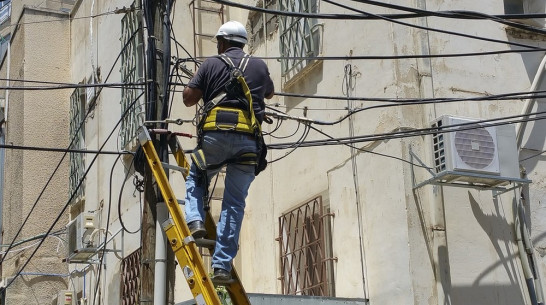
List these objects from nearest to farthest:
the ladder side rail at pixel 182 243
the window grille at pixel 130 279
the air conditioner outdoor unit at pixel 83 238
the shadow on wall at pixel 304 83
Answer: the ladder side rail at pixel 182 243 → the shadow on wall at pixel 304 83 → the window grille at pixel 130 279 → the air conditioner outdoor unit at pixel 83 238

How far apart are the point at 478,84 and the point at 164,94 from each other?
459 cm

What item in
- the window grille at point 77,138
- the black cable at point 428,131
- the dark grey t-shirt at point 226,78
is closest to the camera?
the dark grey t-shirt at point 226,78

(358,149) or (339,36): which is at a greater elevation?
(339,36)

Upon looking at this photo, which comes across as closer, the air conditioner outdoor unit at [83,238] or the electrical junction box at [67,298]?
the air conditioner outdoor unit at [83,238]

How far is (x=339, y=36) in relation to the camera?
12.9 m

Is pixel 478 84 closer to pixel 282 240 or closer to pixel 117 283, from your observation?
pixel 282 240

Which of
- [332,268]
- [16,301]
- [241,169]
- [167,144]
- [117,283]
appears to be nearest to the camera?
[241,169]

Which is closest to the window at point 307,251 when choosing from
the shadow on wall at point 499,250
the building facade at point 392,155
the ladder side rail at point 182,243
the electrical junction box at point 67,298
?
the building facade at point 392,155

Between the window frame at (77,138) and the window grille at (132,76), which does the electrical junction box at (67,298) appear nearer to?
the window frame at (77,138)

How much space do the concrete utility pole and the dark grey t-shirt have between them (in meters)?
0.94

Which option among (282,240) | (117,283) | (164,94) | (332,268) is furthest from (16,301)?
(164,94)

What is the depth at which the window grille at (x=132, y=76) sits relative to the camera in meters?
16.6

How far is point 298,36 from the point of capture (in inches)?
542

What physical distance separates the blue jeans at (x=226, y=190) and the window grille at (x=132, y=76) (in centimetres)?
847
